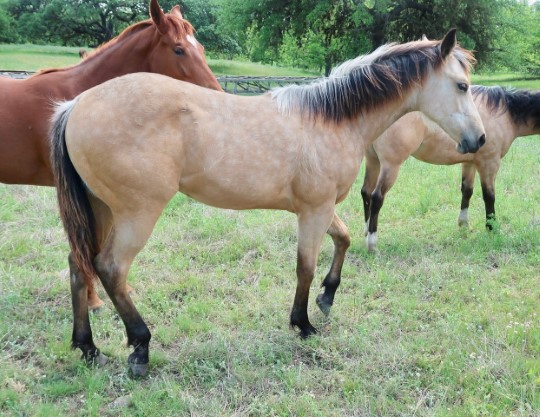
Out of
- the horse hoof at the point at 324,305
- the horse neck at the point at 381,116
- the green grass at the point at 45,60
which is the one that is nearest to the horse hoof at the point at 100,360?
the horse hoof at the point at 324,305

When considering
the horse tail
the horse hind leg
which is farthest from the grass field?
the horse tail

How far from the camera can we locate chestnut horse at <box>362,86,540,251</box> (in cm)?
497

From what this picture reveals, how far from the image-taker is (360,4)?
20156 mm

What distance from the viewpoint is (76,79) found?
10.7 ft

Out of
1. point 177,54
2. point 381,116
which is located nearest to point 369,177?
point 381,116

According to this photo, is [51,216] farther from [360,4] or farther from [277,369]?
[360,4]

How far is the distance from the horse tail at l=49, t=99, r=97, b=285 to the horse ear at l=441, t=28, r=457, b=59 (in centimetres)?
230

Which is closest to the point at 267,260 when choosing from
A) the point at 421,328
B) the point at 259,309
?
the point at 259,309

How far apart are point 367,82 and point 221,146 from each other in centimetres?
112

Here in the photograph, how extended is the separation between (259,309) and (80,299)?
1292mm

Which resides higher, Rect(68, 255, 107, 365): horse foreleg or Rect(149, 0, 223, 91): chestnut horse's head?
Rect(149, 0, 223, 91): chestnut horse's head

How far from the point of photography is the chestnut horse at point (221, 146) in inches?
99.3

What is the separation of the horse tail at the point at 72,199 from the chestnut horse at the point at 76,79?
53 cm

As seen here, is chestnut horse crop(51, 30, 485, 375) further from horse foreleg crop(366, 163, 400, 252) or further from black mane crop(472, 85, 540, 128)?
black mane crop(472, 85, 540, 128)
